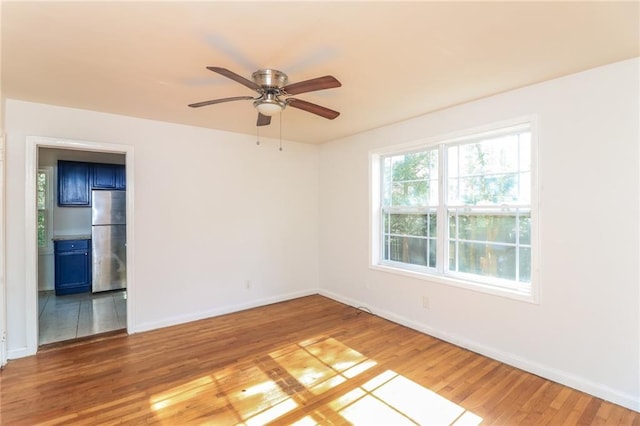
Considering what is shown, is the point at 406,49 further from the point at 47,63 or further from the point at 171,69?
the point at 47,63

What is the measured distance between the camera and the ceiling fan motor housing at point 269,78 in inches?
86.7

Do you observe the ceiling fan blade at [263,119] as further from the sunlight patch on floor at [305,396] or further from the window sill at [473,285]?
the window sill at [473,285]

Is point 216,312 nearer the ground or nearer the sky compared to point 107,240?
nearer the ground

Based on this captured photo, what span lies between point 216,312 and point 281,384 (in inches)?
77.2

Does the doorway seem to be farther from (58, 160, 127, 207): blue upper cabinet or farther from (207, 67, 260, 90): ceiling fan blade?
(207, 67, 260, 90): ceiling fan blade

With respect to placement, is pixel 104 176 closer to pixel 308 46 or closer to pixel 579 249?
pixel 308 46

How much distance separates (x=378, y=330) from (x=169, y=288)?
8.70 ft

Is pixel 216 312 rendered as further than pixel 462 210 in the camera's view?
Yes

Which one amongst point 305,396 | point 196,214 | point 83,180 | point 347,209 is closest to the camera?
point 305,396

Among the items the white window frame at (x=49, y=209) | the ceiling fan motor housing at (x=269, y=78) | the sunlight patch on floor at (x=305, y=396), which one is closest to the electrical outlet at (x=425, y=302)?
the sunlight patch on floor at (x=305, y=396)

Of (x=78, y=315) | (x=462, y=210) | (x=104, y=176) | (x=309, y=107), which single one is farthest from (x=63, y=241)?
(x=462, y=210)

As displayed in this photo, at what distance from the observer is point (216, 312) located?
13.4 ft

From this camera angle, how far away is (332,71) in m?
2.34

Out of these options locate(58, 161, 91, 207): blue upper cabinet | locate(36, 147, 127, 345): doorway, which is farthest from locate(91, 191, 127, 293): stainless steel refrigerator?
locate(58, 161, 91, 207): blue upper cabinet
